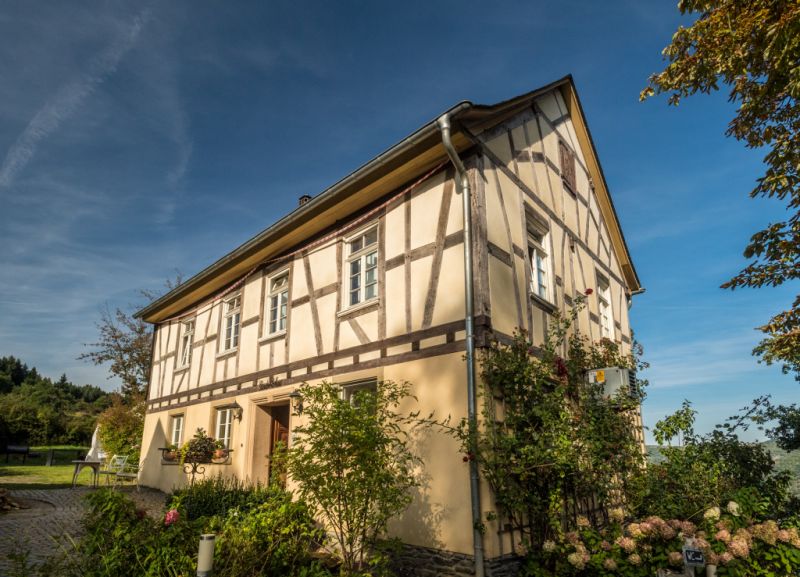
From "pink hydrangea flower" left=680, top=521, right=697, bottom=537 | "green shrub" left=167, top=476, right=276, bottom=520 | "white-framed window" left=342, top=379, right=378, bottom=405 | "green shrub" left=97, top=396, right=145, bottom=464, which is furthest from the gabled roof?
"green shrub" left=97, top=396, right=145, bottom=464

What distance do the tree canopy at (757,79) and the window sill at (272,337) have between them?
689cm

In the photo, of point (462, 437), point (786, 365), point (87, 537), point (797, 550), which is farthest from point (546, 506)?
point (786, 365)

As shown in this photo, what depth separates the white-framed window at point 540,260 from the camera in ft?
25.7

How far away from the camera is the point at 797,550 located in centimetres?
478

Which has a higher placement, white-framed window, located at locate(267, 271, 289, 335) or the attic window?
the attic window

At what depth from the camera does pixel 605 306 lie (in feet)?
36.2

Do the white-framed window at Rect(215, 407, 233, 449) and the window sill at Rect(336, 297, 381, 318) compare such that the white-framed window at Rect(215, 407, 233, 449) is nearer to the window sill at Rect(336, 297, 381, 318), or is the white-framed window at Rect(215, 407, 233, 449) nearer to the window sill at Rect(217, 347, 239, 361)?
the window sill at Rect(217, 347, 239, 361)

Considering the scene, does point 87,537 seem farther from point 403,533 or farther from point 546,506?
point 546,506

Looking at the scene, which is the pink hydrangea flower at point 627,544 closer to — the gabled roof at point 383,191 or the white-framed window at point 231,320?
the gabled roof at point 383,191

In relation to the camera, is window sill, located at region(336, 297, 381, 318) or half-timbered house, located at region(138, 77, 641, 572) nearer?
half-timbered house, located at region(138, 77, 641, 572)

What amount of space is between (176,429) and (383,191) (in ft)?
28.1

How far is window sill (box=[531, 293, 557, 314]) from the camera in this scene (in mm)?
7293

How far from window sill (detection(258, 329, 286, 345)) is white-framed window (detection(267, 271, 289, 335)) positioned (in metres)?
0.06

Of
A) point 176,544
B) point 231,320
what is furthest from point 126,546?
point 231,320
